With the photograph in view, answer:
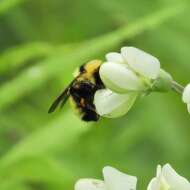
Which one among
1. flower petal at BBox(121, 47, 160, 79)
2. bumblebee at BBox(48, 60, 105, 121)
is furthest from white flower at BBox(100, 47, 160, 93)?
bumblebee at BBox(48, 60, 105, 121)

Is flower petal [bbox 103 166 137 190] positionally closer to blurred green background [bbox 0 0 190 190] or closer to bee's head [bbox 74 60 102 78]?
bee's head [bbox 74 60 102 78]

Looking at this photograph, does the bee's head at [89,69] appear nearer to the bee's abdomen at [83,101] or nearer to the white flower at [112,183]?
the bee's abdomen at [83,101]

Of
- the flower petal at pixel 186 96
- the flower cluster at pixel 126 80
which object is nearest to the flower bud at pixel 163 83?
the flower cluster at pixel 126 80

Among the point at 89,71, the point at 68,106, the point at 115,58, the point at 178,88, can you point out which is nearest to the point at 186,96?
the point at 178,88

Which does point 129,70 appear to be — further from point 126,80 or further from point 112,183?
point 112,183

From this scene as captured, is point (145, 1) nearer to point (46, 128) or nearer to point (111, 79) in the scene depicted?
point (46, 128)

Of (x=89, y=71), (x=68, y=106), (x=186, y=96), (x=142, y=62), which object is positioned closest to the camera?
(x=186, y=96)
